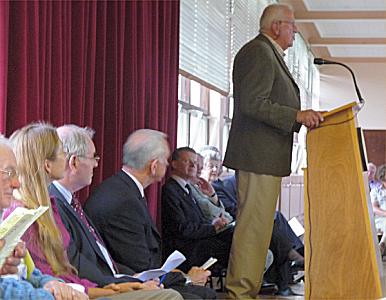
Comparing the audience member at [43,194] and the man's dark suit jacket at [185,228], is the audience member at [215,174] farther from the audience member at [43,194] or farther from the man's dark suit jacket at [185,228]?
the audience member at [43,194]

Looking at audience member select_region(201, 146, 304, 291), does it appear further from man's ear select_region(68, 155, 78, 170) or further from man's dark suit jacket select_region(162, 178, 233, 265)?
man's ear select_region(68, 155, 78, 170)

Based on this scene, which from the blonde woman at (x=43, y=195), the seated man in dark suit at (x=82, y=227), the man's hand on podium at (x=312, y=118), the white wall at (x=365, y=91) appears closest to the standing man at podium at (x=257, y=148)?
the man's hand on podium at (x=312, y=118)

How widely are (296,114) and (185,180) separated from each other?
138 cm

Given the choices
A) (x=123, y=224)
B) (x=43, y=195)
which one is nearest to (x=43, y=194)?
(x=43, y=195)

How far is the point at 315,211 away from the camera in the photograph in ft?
12.4

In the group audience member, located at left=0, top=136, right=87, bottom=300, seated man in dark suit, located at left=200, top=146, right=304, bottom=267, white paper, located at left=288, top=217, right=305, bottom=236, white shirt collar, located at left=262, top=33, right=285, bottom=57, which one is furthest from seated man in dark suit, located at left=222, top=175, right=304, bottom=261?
audience member, located at left=0, top=136, right=87, bottom=300

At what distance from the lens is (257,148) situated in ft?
13.7

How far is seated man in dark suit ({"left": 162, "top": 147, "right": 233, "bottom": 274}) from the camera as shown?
15.9 ft

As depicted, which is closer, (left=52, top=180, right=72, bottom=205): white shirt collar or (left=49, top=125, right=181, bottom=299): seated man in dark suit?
(left=49, top=125, right=181, bottom=299): seated man in dark suit

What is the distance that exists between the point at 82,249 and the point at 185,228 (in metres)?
1.84

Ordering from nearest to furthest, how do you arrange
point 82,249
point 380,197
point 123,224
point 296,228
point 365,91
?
point 82,249
point 123,224
point 296,228
point 380,197
point 365,91

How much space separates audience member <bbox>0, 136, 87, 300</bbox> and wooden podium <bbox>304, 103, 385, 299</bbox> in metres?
1.70

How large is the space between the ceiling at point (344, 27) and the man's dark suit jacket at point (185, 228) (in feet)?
20.3

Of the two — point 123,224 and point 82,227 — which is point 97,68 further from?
point 82,227
